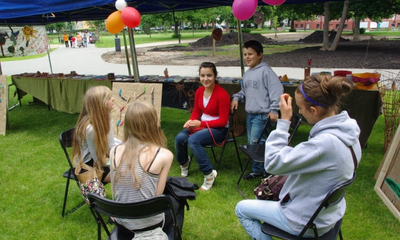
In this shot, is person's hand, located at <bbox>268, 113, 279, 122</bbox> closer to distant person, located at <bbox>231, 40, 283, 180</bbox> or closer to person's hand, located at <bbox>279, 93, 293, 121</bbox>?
distant person, located at <bbox>231, 40, 283, 180</bbox>

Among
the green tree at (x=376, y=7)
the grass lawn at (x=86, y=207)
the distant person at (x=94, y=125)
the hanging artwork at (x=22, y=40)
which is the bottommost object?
the grass lawn at (x=86, y=207)

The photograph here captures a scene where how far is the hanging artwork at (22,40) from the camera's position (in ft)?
21.1

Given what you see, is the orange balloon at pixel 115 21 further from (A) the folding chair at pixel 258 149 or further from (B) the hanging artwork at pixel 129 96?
(A) the folding chair at pixel 258 149

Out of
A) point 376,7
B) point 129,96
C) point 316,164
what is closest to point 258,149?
point 316,164

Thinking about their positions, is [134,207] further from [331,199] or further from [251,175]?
[251,175]

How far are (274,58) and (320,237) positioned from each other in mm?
13490

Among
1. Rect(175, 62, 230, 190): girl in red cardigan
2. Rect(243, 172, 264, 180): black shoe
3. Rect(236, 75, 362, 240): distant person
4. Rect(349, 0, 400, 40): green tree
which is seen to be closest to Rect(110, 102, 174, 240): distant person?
Rect(236, 75, 362, 240): distant person

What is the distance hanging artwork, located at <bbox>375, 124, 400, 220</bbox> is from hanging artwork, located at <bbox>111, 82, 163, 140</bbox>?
2.40m

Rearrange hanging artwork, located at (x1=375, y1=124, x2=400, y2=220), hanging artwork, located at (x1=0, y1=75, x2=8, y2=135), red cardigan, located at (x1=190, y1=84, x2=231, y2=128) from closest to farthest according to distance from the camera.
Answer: hanging artwork, located at (x1=375, y1=124, x2=400, y2=220) < red cardigan, located at (x1=190, y1=84, x2=231, y2=128) < hanging artwork, located at (x1=0, y1=75, x2=8, y2=135)

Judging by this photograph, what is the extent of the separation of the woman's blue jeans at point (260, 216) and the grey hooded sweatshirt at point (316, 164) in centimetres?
4

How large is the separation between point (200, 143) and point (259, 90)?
0.80 metres

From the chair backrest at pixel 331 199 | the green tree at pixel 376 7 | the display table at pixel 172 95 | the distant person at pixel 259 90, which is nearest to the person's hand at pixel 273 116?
the distant person at pixel 259 90

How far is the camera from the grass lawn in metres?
2.51

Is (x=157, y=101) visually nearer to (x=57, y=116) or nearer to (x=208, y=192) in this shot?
(x=208, y=192)
